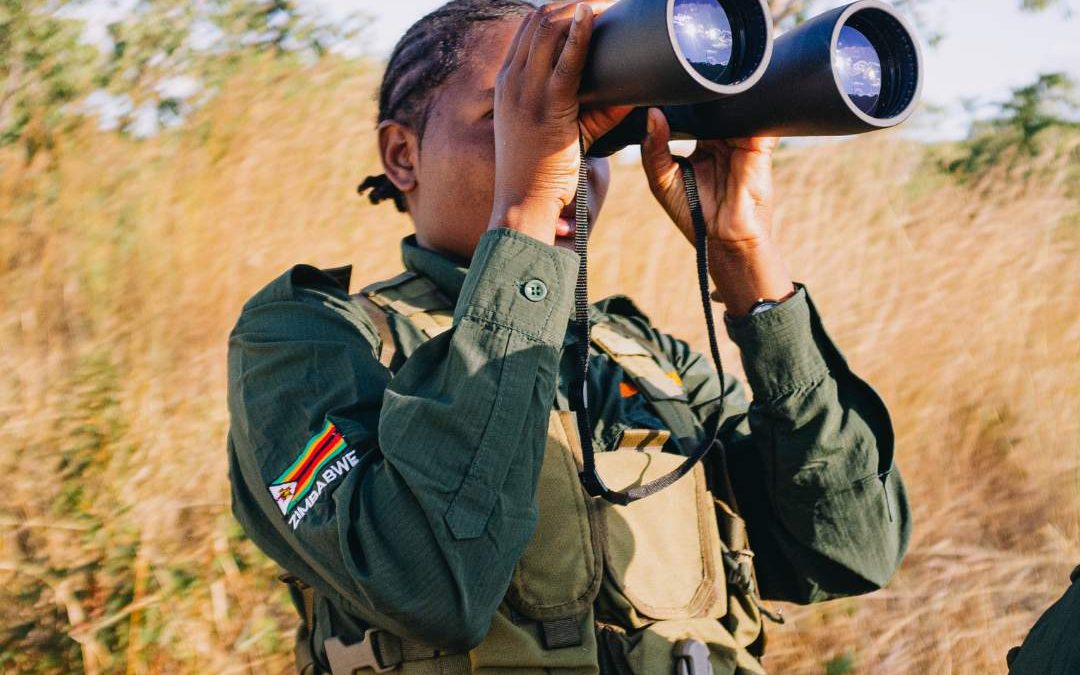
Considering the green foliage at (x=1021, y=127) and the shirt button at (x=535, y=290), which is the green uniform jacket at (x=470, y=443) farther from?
the green foliage at (x=1021, y=127)

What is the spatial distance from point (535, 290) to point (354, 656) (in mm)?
510

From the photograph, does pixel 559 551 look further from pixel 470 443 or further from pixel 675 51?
pixel 675 51

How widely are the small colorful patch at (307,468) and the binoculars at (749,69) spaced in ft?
1.60

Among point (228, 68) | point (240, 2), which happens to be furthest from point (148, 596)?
point (240, 2)

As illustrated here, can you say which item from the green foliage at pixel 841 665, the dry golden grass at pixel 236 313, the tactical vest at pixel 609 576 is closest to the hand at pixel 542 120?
the tactical vest at pixel 609 576

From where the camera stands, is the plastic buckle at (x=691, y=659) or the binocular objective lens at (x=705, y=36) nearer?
the binocular objective lens at (x=705, y=36)

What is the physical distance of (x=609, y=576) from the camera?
1.47 metres

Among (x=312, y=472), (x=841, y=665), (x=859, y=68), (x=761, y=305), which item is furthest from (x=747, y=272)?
(x=841, y=665)

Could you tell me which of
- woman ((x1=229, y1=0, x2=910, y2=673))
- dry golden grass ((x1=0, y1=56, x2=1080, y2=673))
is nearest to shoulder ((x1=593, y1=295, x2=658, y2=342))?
woman ((x1=229, y1=0, x2=910, y2=673))

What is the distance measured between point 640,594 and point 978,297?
105 inches

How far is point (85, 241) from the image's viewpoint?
135 inches

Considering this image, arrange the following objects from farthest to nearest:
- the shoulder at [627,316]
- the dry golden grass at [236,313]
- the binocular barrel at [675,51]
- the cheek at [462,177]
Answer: the dry golden grass at [236,313], the shoulder at [627,316], the cheek at [462,177], the binocular barrel at [675,51]

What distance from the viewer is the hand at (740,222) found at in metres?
1.56

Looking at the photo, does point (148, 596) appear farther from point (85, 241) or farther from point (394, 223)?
point (394, 223)
